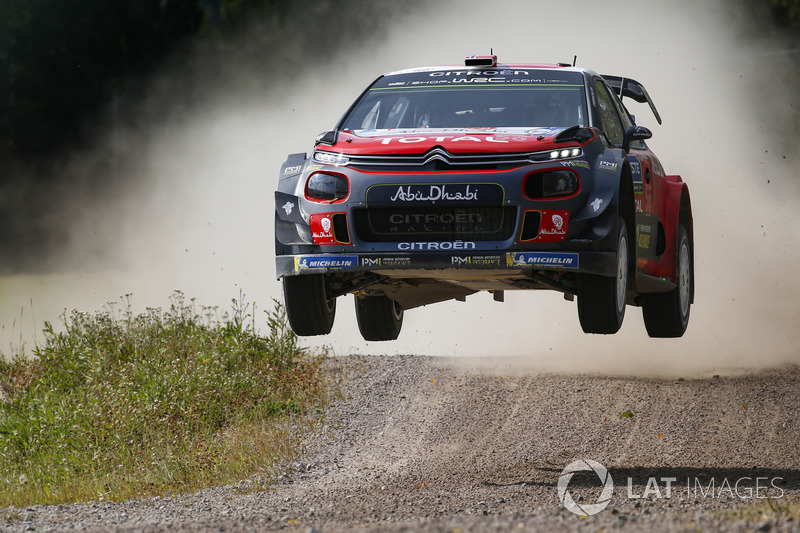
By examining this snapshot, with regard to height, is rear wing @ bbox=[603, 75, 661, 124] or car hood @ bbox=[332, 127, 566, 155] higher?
rear wing @ bbox=[603, 75, 661, 124]

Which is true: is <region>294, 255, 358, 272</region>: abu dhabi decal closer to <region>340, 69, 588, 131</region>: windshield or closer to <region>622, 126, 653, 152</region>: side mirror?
<region>340, 69, 588, 131</region>: windshield

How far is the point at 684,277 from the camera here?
9398 millimetres

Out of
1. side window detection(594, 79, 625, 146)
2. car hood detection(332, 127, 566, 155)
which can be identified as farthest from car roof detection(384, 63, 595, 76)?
car hood detection(332, 127, 566, 155)

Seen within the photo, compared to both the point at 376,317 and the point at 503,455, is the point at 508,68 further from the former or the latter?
the point at 503,455

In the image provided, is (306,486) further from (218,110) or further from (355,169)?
(218,110)

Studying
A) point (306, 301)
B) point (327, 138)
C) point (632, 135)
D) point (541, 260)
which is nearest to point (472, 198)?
point (541, 260)

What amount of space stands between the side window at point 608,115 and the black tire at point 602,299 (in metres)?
0.88

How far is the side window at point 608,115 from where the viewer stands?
8117 mm

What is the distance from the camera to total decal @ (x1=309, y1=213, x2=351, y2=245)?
738cm

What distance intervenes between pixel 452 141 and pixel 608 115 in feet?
5.50

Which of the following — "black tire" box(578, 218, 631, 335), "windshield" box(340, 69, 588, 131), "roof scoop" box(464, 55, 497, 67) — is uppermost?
"roof scoop" box(464, 55, 497, 67)

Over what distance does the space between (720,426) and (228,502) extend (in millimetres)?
5530

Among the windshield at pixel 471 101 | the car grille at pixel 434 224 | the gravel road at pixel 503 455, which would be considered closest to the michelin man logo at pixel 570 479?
the gravel road at pixel 503 455

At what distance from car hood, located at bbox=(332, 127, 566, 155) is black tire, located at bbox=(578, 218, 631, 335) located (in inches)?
30.6
